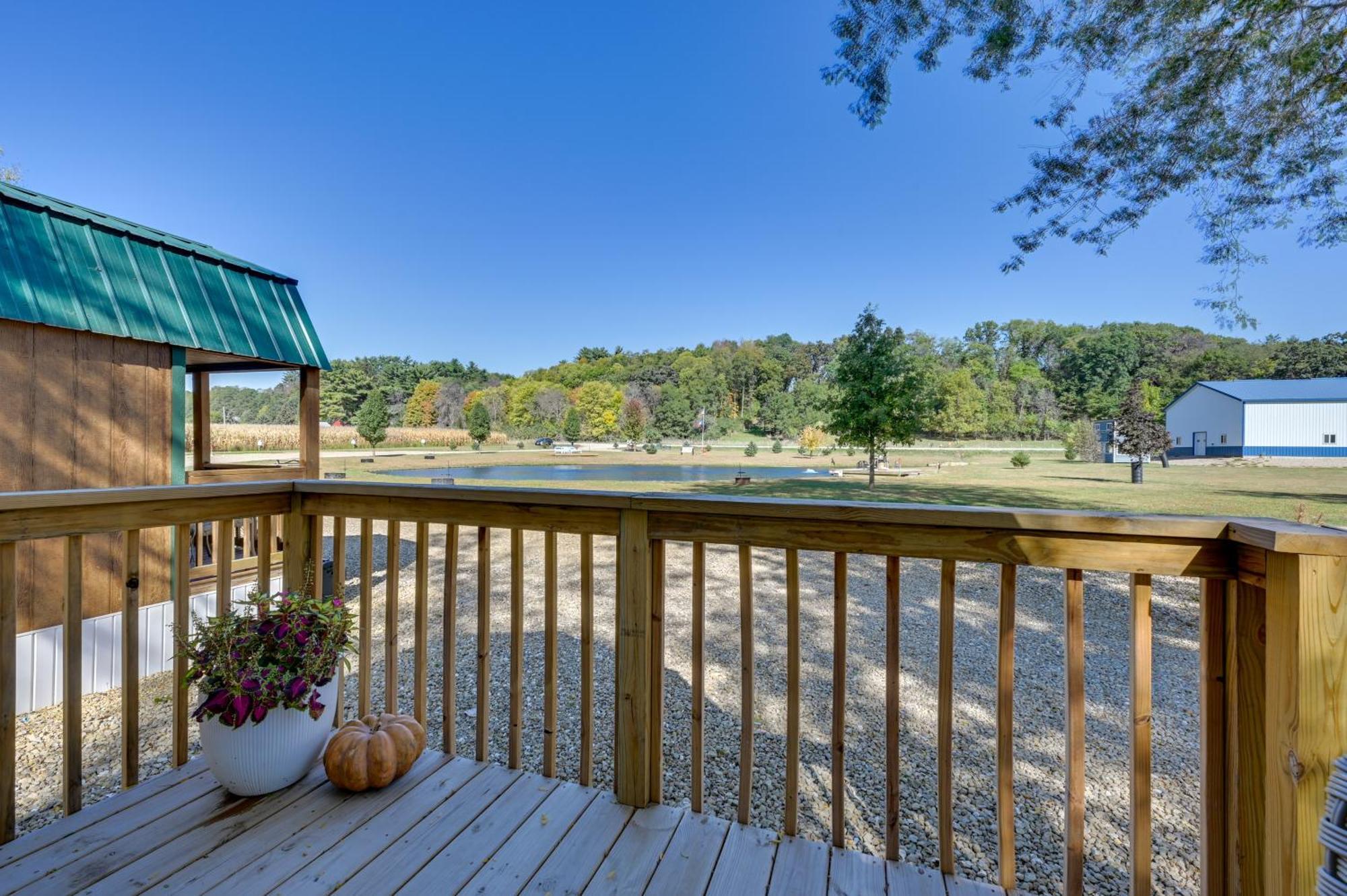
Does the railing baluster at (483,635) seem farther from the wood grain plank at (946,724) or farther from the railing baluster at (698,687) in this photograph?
the wood grain plank at (946,724)

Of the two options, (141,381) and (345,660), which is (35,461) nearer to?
(141,381)

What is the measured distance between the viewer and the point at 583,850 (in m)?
1.42

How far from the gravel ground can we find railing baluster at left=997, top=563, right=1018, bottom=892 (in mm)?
511

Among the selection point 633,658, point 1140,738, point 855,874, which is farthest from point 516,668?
point 1140,738

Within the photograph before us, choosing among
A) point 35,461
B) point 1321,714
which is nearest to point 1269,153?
point 1321,714

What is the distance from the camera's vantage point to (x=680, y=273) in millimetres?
27922

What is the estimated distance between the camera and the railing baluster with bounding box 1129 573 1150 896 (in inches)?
44.6

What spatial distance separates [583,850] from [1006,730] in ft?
3.52

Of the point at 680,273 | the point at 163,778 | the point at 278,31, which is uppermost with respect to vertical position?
the point at 680,273

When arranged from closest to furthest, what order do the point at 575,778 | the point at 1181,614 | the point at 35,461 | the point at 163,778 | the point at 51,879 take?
the point at 51,879, the point at 163,778, the point at 575,778, the point at 35,461, the point at 1181,614

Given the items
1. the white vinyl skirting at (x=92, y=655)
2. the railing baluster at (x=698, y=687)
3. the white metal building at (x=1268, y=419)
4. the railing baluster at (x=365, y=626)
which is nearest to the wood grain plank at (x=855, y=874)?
the railing baluster at (x=698, y=687)

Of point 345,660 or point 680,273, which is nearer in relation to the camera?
point 345,660

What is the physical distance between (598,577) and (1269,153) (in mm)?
7883

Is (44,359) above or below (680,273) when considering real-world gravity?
below
